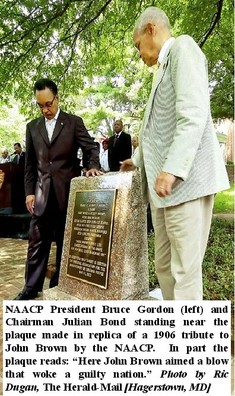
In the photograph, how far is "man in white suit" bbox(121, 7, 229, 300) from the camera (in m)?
1.79

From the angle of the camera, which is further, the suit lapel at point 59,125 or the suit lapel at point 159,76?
the suit lapel at point 59,125

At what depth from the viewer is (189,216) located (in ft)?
6.24

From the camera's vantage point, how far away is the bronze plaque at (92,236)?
2.62 metres

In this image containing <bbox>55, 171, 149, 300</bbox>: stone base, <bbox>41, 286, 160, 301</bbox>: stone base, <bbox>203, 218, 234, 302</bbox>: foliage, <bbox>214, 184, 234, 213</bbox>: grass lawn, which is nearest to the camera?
<bbox>55, 171, 149, 300</bbox>: stone base

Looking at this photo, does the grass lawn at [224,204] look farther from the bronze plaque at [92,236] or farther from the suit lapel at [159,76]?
the suit lapel at [159,76]

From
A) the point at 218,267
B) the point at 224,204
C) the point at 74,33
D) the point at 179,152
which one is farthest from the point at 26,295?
the point at 224,204

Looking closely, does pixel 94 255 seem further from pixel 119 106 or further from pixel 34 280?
pixel 119 106

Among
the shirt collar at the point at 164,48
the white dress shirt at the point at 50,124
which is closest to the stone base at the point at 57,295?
the white dress shirt at the point at 50,124

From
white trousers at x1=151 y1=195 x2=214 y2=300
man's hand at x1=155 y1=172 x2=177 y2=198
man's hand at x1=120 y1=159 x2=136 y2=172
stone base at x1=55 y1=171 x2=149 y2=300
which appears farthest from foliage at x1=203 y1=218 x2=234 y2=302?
man's hand at x1=155 y1=172 x2=177 y2=198

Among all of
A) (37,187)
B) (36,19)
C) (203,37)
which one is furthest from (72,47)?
(37,187)

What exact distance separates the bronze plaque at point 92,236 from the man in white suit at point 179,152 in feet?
1.81

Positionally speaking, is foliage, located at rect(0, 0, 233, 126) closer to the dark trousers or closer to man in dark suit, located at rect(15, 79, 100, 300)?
man in dark suit, located at rect(15, 79, 100, 300)
